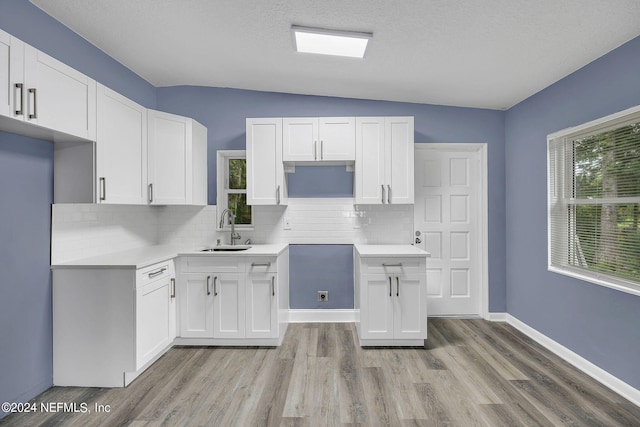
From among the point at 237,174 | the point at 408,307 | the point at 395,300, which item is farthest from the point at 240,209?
the point at 408,307

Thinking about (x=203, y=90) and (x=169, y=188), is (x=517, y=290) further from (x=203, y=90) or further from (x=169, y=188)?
(x=203, y=90)

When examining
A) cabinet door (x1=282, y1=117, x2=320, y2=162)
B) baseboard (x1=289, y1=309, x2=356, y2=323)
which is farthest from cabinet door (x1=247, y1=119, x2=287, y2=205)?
baseboard (x1=289, y1=309, x2=356, y2=323)

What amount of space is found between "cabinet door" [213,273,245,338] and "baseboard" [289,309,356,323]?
0.86 m

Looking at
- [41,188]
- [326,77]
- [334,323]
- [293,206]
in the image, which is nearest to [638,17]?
[326,77]

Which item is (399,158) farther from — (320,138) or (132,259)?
(132,259)

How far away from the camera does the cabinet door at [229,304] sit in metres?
2.97

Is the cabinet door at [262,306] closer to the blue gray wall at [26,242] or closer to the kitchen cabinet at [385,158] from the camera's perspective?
the kitchen cabinet at [385,158]

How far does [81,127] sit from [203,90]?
1769mm

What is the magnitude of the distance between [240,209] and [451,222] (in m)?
2.57

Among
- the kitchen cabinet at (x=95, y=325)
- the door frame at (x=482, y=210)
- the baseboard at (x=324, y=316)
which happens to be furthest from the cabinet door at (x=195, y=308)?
the door frame at (x=482, y=210)

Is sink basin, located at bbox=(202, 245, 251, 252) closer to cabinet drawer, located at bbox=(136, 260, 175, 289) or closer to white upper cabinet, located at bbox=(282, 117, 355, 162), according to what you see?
cabinet drawer, located at bbox=(136, 260, 175, 289)

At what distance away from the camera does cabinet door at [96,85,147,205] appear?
237cm

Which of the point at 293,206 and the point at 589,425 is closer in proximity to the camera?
the point at 589,425

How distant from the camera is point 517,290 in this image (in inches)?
137
